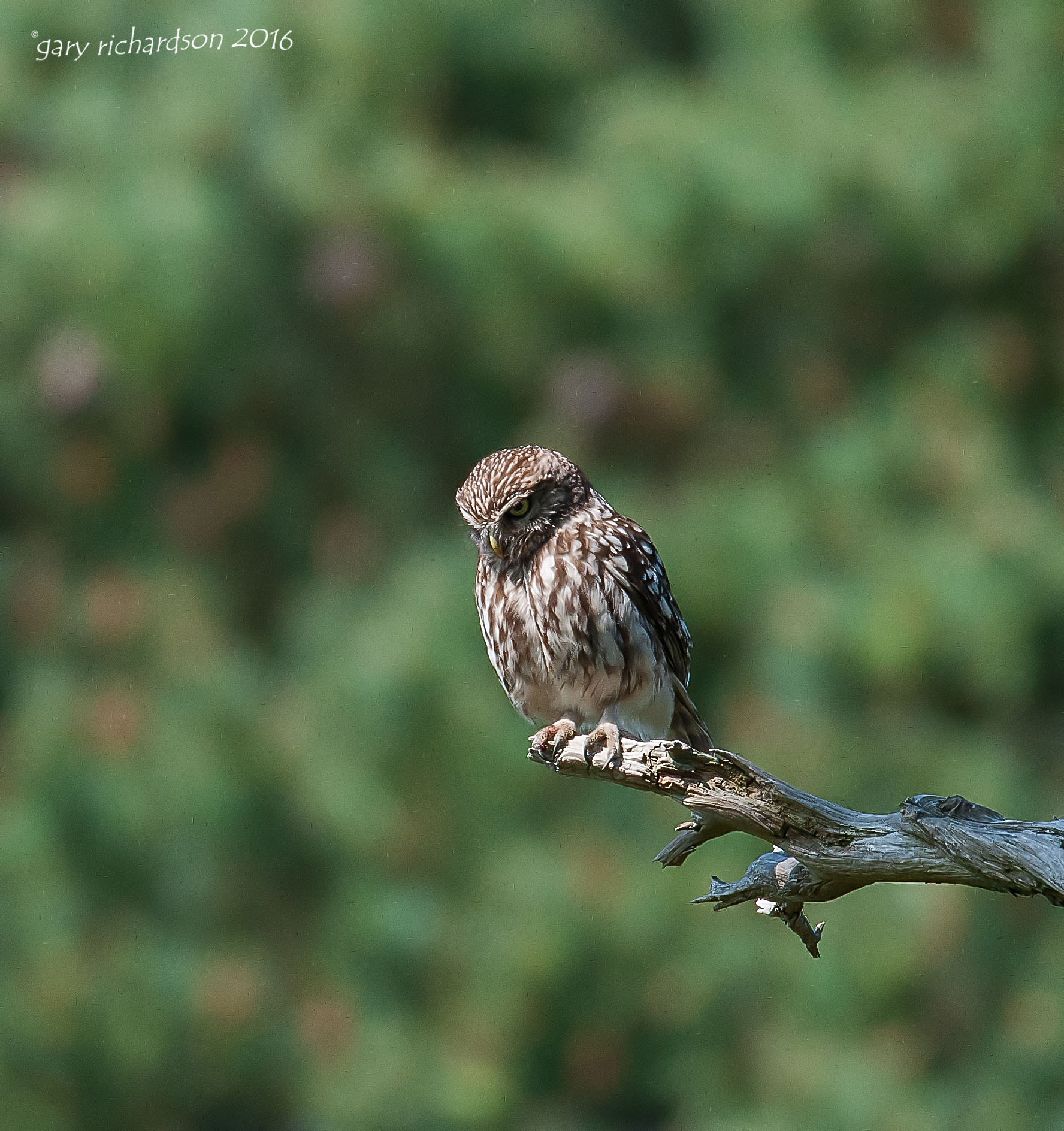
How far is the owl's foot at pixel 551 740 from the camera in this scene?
2.70 m

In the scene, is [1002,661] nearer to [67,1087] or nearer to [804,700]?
[804,700]

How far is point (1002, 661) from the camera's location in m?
4.54

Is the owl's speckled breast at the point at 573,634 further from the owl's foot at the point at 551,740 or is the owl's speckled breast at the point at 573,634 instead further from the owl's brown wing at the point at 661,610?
the owl's foot at the point at 551,740

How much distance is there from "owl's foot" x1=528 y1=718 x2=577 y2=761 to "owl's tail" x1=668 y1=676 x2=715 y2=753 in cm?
42

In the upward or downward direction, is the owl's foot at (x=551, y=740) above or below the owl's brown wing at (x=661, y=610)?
below

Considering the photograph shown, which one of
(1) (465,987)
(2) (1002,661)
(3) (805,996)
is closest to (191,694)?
(1) (465,987)

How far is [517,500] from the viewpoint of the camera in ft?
9.53

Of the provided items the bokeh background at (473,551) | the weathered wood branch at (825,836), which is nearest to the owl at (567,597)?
the weathered wood branch at (825,836)

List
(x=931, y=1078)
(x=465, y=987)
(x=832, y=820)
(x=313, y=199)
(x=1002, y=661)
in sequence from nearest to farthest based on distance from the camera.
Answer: (x=832, y=820), (x=1002, y=661), (x=931, y=1078), (x=465, y=987), (x=313, y=199)

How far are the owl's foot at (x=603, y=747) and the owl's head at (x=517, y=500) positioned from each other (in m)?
0.47

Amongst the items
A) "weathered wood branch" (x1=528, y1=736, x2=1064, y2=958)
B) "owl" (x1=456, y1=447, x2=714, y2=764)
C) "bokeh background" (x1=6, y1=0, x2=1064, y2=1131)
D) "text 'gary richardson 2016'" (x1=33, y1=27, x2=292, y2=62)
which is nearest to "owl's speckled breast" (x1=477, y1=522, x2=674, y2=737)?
"owl" (x1=456, y1=447, x2=714, y2=764)

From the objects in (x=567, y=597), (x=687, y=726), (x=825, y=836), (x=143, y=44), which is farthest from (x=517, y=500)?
(x=143, y=44)

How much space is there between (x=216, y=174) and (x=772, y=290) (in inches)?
85.0

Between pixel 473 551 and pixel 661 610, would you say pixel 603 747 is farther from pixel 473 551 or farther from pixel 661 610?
pixel 473 551
